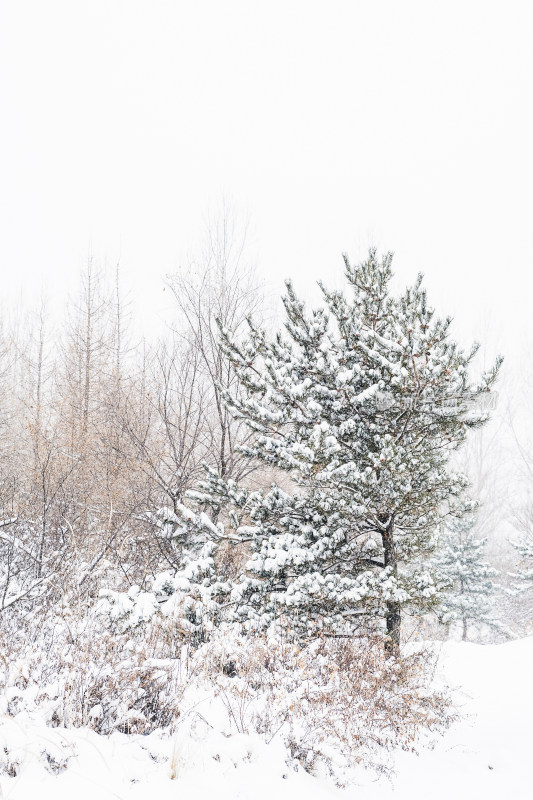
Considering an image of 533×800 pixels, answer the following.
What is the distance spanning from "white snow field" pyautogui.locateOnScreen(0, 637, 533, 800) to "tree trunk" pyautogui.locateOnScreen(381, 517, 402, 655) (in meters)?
0.95

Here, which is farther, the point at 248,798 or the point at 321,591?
the point at 321,591

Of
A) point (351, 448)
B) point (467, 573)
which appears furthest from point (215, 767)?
point (467, 573)

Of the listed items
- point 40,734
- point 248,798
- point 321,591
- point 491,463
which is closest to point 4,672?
point 40,734

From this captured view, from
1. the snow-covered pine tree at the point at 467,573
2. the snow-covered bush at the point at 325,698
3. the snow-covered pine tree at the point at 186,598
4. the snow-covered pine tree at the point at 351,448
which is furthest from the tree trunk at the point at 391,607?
the snow-covered pine tree at the point at 467,573

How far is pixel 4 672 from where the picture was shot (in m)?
3.28

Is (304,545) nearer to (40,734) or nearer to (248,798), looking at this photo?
(248,798)

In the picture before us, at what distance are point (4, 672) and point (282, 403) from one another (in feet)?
12.1

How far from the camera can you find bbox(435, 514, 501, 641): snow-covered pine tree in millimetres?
18391

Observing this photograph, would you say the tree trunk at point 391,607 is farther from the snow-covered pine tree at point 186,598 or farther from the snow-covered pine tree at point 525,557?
the snow-covered pine tree at point 525,557

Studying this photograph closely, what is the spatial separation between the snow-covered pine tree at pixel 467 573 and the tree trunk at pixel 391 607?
557 inches

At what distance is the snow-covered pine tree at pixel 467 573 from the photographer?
18.4 metres

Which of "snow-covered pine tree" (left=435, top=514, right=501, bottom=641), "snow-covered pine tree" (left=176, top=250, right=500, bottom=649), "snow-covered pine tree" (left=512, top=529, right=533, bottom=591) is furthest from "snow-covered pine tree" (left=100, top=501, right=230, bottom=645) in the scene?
"snow-covered pine tree" (left=435, top=514, right=501, bottom=641)

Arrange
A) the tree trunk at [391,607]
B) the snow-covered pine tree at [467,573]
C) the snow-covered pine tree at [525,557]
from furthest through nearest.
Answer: the snow-covered pine tree at [467,573]
the snow-covered pine tree at [525,557]
the tree trunk at [391,607]

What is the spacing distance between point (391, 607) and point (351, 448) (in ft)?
6.32
